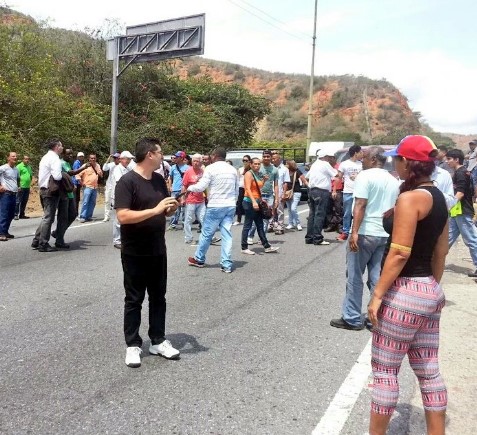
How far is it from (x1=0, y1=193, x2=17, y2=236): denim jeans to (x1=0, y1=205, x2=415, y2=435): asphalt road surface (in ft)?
8.87

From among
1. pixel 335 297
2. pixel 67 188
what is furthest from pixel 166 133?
pixel 335 297

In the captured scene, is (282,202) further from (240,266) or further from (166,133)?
(166,133)

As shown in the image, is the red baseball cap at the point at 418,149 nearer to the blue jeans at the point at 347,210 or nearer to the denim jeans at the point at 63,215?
the denim jeans at the point at 63,215

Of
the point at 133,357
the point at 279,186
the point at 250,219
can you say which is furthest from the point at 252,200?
the point at 133,357

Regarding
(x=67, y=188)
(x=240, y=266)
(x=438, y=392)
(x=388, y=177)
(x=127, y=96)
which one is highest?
(x=127, y=96)

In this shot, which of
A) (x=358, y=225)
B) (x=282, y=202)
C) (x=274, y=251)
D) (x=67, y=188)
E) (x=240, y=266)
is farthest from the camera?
(x=282, y=202)

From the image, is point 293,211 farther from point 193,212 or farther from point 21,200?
point 21,200

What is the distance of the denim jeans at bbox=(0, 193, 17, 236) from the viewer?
982cm

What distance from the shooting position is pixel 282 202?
483 inches

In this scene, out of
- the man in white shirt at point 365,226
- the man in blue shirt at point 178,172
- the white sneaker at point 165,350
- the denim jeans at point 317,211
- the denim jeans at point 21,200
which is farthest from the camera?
the denim jeans at point 21,200

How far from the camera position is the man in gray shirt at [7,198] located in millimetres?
9828

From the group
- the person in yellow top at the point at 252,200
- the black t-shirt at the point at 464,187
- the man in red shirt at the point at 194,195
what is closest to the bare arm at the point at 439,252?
the black t-shirt at the point at 464,187

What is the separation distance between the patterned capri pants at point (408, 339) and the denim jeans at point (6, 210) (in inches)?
343

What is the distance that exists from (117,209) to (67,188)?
514cm
